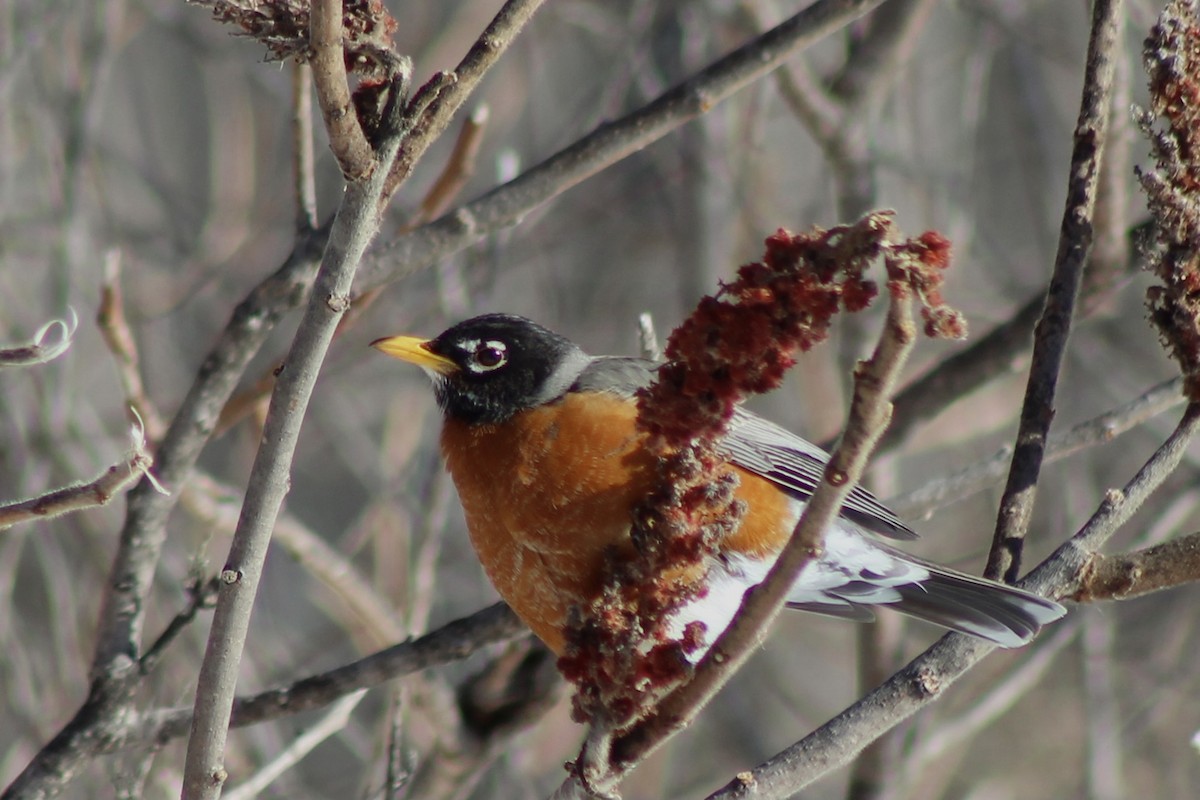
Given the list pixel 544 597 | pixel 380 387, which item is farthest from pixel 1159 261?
pixel 380 387

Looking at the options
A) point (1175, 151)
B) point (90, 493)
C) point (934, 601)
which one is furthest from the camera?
point (934, 601)

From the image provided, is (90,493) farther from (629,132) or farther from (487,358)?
(487,358)

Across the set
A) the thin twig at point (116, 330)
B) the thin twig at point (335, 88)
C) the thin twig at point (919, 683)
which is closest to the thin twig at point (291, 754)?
the thin twig at point (116, 330)

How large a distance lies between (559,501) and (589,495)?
0.31 feet

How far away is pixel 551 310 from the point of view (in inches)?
229

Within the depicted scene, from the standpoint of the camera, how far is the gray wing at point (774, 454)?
314 cm

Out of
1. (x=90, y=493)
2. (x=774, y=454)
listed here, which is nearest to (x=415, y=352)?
(x=774, y=454)

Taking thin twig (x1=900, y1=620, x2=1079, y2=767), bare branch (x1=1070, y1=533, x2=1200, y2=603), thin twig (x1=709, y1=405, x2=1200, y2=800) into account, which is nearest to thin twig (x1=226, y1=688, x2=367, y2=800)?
thin twig (x1=709, y1=405, x2=1200, y2=800)

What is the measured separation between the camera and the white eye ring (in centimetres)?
346

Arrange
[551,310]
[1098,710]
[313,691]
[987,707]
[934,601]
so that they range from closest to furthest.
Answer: [313,691], [934,601], [987,707], [1098,710], [551,310]

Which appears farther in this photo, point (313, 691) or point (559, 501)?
point (559, 501)

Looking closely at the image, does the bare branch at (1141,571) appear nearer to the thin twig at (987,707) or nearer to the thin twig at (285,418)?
the thin twig at (285,418)

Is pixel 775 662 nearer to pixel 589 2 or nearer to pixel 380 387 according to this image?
pixel 380 387

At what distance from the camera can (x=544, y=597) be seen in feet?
9.43
